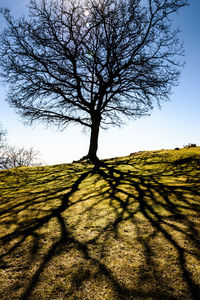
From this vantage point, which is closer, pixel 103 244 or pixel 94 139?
pixel 103 244

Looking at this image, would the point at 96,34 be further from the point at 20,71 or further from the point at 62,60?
the point at 20,71

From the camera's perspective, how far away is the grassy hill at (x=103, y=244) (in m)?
1.53

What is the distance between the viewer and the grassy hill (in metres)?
1.53

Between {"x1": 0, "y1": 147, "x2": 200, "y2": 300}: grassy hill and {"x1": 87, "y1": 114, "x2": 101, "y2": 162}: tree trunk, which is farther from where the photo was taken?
{"x1": 87, "y1": 114, "x2": 101, "y2": 162}: tree trunk

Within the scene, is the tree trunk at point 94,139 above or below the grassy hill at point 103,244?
above

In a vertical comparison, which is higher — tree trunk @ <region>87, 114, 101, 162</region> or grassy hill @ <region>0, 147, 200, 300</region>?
tree trunk @ <region>87, 114, 101, 162</region>

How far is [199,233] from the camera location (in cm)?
220

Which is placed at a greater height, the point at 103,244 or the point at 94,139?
the point at 94,139

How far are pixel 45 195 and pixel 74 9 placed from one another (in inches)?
355

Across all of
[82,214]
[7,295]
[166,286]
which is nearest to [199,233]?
[166,286]

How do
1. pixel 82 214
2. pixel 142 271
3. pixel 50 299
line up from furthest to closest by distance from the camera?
pixel 82 214 → pixel 142 271 → pixel 50 299

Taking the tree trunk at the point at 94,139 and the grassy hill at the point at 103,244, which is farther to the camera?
the tree trunk at the point at 94,139

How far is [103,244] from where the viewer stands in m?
2.14

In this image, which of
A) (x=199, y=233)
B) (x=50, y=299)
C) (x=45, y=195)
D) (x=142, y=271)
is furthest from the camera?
(x=45, y=195)
